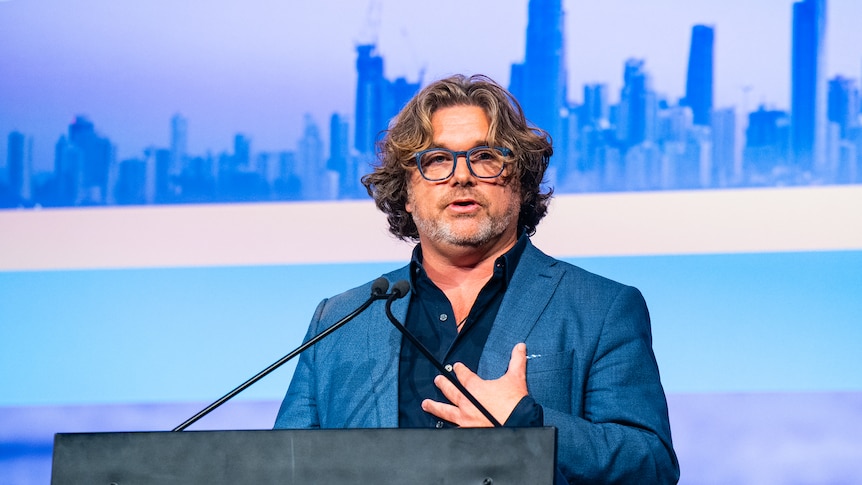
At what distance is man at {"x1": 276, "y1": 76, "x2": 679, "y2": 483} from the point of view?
1.90 meters

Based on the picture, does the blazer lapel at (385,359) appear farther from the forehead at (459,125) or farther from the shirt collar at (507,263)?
the forehead at (459,125)

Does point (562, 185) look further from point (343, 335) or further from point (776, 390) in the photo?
point (343, 335)

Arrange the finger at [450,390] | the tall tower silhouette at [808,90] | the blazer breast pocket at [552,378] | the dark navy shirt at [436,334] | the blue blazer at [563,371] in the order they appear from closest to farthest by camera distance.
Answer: the finger at [450,390] → the blue blazer at [563,371] → the blazer breast pocket at [552,378] → the dark navy shirt at [436,334] → the tall tower silhouette at [808,90]

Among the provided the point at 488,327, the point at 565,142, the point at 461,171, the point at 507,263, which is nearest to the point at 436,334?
the point at 488,327

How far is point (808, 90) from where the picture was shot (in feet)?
10.2

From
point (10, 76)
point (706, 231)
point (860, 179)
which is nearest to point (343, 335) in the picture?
point (706, 231)

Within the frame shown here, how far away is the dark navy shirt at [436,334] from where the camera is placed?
219cm

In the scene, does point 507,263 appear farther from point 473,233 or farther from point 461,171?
point 461,171

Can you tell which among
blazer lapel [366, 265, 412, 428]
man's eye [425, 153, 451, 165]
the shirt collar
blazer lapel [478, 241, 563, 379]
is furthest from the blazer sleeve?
man's eye [425, 153, 451, 165]

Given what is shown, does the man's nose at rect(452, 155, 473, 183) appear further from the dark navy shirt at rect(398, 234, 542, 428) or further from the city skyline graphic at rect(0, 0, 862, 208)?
the city skyline graphic at rect(0, 0, 862, 208)

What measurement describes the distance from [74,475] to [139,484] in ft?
0.34

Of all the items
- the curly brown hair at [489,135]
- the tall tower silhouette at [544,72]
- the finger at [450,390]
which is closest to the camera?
the finger at [450,390]

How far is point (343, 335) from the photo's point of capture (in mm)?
2377

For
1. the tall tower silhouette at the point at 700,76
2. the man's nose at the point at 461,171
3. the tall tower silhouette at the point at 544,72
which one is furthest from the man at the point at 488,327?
the tall tower silhouette at the point at 700,76
